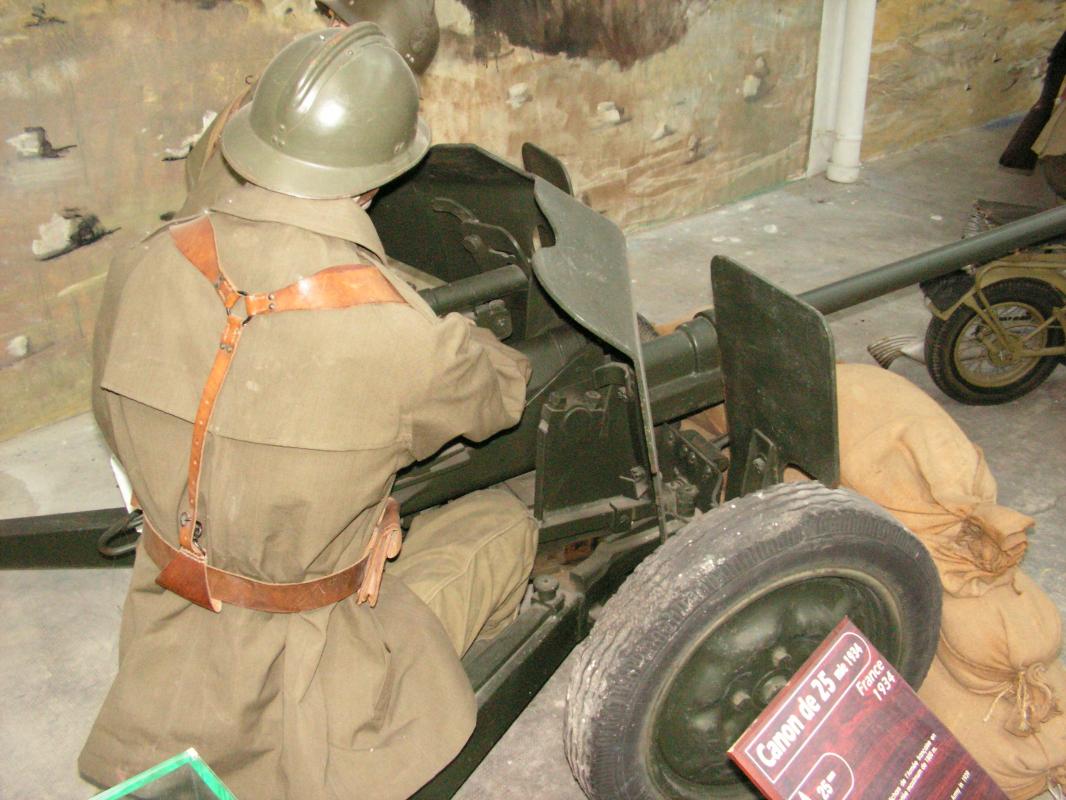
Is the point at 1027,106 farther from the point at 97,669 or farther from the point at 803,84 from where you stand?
the point at 97,669

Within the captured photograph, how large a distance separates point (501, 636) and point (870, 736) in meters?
0.87

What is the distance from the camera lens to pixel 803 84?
6.48 m

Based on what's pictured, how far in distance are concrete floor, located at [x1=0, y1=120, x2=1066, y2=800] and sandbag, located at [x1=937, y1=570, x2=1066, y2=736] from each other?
2.07 ft

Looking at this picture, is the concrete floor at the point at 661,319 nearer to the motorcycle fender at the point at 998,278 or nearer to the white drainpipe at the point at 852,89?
the white drainpipe at the point at 852,89

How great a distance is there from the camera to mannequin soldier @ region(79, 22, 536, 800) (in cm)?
166

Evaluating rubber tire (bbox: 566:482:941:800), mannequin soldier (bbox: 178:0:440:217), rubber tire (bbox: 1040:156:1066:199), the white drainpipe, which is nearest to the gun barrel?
rubber tire (bbox: 566:482:941:800)

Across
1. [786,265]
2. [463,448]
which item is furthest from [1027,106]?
[463,448]

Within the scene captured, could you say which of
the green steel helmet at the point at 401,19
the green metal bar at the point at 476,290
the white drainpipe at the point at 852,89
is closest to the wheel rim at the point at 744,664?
the green metal bar at the point at 476,290

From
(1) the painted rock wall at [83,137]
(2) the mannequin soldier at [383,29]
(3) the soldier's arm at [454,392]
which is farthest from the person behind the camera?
(1) the painted rock wall at [83,137]

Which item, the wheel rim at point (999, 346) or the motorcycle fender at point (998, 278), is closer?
the motorcycle fender at point (998, 278)

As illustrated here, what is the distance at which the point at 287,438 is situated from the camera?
64.5 inches

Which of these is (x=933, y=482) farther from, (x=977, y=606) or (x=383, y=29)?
(x=383, y=29)

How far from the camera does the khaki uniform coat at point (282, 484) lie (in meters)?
1.66

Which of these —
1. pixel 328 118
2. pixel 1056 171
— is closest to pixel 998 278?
pixel 1056 171
